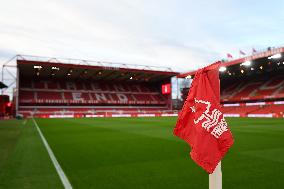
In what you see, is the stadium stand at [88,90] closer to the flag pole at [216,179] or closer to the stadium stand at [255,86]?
the stadium stand at [255,86]

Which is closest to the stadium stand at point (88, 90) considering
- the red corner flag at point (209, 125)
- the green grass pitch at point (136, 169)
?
the green grass pitch at point (136, 169)

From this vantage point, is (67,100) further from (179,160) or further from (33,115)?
(179,160)

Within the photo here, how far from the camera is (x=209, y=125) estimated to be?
8.57ft

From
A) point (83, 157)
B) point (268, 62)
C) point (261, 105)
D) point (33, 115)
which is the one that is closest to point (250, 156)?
point (83, 157)

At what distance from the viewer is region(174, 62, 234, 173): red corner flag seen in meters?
2.61

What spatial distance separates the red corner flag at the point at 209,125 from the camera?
261cm

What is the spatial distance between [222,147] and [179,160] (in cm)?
488

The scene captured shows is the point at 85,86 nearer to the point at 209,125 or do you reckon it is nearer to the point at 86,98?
the point at 86,98

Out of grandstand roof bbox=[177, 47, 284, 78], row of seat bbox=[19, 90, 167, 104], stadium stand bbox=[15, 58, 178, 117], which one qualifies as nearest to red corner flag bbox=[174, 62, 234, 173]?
grandstand roof bbox=[177, 47, 284, 78]

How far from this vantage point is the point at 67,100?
5706cm

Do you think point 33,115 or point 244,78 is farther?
Answer: point 244,78

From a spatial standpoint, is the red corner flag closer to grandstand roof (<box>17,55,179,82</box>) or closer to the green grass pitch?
the green grass pitch

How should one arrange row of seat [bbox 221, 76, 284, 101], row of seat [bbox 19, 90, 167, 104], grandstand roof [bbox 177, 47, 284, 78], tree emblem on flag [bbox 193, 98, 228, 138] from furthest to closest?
row of seat [bbox 19, 90, 167, 104] < row of seat [bbox 221, 76, 284, 101] < grandstand roof [bbox 177, 47, 284, 78] < tree emblem on flag [bbox 193, 98, 228, 138]

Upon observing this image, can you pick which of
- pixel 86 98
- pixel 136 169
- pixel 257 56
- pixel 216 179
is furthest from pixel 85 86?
pixel 216 179
